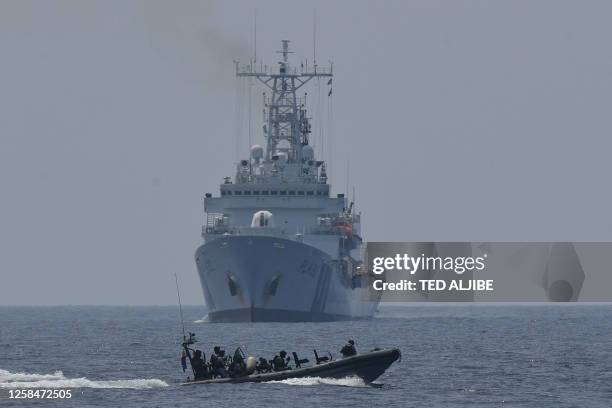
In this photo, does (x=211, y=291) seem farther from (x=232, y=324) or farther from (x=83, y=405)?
(x=83, y=405)

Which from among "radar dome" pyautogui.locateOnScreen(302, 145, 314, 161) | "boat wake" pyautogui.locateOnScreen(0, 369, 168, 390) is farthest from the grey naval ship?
"boat wake" pyautogui.locateOnScreen(0, 369, 168, 390)

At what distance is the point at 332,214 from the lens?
5344 inches

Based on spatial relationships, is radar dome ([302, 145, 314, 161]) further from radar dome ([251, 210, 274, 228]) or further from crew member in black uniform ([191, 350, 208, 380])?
crew member in black uniform ([191, 350, 208, 380])

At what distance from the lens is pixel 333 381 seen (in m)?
67.2

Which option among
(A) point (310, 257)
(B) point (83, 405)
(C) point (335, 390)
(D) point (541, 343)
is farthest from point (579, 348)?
(B) point (83, 405)

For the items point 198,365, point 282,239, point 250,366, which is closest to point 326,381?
point 250,366

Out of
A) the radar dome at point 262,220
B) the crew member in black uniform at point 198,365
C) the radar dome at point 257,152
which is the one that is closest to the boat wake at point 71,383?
the crew member in black uniform at point 198,365

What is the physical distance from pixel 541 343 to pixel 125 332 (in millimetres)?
43854

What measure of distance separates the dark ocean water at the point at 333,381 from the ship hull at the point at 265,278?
1616mm

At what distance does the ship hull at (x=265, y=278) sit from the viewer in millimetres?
119312

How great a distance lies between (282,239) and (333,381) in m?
52.0

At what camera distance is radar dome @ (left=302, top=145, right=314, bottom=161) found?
141m

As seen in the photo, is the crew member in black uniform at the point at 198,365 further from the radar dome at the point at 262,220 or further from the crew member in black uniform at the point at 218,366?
the radar dome at the point at 262,220

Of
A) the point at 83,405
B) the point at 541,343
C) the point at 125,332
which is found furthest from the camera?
the point at 125,332
